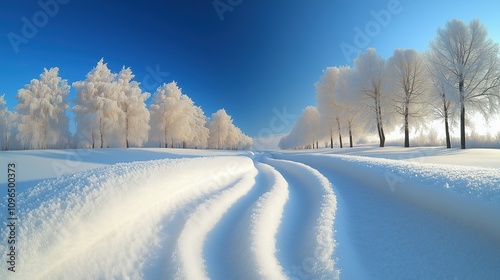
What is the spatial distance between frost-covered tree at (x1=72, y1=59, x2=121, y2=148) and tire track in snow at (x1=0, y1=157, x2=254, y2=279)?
78.5ft

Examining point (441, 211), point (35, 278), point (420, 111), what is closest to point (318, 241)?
point (441, 211)

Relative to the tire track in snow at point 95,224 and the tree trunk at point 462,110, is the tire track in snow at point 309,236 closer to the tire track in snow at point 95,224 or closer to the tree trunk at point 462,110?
the tire track in snow at point 95,224

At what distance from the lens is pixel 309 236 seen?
94.0 inches

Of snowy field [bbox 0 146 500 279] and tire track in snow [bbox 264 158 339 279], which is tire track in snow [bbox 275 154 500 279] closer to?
snowy field [bbox 0 146 500 279]

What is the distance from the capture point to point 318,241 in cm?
221

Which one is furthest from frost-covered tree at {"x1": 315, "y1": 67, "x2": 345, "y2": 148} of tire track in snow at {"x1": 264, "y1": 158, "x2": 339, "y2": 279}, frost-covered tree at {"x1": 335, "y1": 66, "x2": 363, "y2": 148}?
tire track in snow at {"x1": 264, "y1": 158, "x2": 339, "y2": 279}

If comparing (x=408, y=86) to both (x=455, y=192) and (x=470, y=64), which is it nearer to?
(x=470, y=64)

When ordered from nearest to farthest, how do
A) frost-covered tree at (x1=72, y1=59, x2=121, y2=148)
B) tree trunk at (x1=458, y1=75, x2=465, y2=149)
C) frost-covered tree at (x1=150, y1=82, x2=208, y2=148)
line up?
tree trunk at (x1=458, y1=75, x2=465, y2=149) → frost-covered tree at (x1=72, y1=59, x2=121, y2=148) → frost-covered tree at (x1=150, y1=82, x2=208, y2=148)

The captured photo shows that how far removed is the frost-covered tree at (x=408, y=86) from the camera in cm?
1738

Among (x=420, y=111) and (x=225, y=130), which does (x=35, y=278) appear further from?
(x=225, y=130)

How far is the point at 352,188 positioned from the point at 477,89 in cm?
1609

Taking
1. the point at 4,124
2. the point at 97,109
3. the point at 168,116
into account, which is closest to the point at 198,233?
the point at 97,109

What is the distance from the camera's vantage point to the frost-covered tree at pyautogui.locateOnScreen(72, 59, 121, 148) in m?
22.0

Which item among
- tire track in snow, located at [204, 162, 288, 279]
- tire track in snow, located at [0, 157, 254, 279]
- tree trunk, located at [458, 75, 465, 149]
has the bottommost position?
tire track in snow, located at [204, 162, 288, 279]
